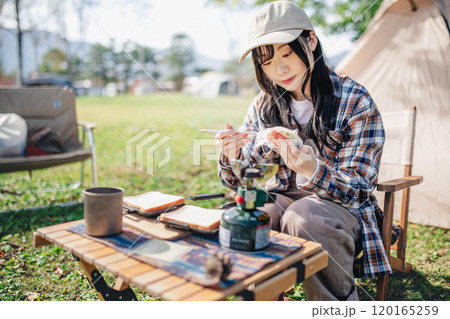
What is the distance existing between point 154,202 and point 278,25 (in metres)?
0.86

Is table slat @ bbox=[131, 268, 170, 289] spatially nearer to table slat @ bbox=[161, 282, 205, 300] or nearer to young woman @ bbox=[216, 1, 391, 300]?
table slat @ bbox=[161, 282, 205, 300]

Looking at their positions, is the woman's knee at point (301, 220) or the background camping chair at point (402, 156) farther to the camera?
the background camping chair at point (402, 156)

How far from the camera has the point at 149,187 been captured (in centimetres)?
402

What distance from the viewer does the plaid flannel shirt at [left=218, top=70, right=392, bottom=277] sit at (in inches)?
57.1

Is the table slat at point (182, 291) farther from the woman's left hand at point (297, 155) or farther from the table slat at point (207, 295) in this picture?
the woman's left hand at point (297, 155)

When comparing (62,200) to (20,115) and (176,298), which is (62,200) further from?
(176,298)

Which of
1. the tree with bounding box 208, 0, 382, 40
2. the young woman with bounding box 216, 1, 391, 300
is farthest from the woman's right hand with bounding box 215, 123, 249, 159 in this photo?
the tree with bounding box 208, 0, 382, 40

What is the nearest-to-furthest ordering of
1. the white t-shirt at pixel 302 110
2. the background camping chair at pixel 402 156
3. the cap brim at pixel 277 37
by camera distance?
the cap brim at pixel 277 37 → the white t-shirt at pixel 302 110 → the background camping chair at pixel 402 156

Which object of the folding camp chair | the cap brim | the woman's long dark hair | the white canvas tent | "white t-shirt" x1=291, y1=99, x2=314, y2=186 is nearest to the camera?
the cap brim

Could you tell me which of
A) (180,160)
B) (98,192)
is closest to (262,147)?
(98,192)

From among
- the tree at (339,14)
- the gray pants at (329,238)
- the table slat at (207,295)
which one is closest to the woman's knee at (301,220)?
the gray pants at (329,238)

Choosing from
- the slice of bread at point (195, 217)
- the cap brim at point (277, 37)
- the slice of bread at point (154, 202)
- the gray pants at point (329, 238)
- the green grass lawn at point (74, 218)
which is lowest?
the green grass lawn at point (74, 218)

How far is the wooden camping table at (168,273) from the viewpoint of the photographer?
0.93m

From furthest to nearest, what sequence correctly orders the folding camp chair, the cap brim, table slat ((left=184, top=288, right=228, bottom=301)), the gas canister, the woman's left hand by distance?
1. the folding camp chair
2. the cap brim
3. the woman's left hand
4. the gas canister
5. table slat ((left=184, top=288, right=228, bottom=301))
